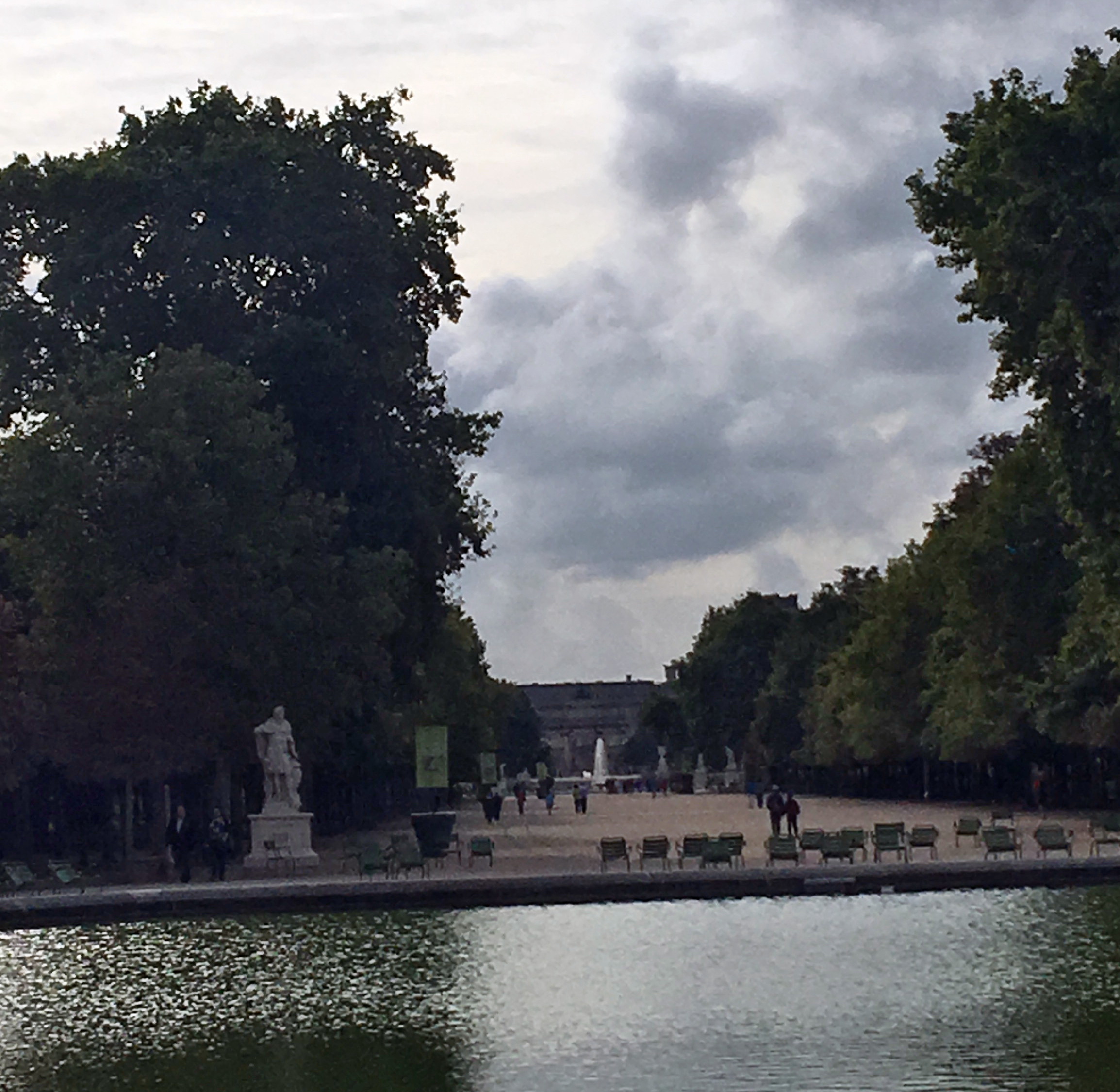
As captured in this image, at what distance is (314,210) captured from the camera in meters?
57.9

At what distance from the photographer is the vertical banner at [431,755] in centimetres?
5675

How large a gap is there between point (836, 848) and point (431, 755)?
16344mm

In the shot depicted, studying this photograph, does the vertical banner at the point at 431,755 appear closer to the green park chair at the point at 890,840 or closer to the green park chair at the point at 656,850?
the green park chair at the point at 656,850

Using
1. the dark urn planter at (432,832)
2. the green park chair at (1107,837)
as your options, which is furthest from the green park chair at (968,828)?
the dark urn planter at (432,832)

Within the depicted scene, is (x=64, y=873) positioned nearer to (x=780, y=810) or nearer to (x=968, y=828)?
(x=780, y=810)

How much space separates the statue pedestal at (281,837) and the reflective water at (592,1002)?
50.4ft

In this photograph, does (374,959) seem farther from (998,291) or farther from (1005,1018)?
(998,291)

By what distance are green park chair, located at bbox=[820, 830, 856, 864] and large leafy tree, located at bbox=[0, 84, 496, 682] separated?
55.7ft

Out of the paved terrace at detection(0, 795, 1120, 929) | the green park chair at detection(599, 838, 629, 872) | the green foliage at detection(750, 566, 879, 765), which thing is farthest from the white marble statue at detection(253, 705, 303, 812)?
the green foliage at detection(750, 566, 879, 765)

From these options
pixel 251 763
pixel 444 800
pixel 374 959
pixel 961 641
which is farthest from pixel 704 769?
pixel 374 959

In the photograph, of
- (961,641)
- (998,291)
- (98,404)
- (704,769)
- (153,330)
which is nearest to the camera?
(998,291)

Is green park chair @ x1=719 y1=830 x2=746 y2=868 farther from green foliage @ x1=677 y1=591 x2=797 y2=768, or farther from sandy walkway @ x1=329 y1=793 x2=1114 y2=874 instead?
green foliage @ x1=677 y1=591 x2=797 y2=768

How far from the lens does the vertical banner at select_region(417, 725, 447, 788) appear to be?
56.8 metres

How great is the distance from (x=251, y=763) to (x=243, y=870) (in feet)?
28.7
